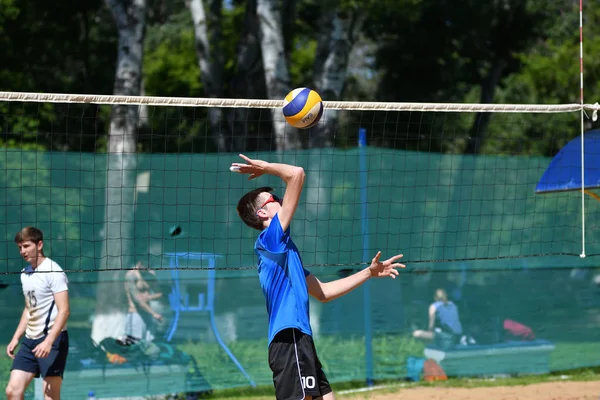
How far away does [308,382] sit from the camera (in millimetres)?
4766

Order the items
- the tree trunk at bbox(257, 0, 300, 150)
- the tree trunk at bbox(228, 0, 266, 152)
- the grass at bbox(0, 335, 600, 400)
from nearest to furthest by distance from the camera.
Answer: the grass at bbox(0, 335, 600, 400) → the tree trunk at bbox(257, 0, 300, 150) → the tree trunk at bbox(228, 0, 266, 152)

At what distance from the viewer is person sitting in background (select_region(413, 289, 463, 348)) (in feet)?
29.5

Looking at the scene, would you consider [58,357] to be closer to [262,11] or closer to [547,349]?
[547,349]

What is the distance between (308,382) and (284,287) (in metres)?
0.56

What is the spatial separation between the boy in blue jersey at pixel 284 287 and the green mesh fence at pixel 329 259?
3135mm

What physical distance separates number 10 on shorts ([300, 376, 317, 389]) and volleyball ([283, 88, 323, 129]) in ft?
5.47

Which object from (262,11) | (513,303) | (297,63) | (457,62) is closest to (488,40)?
(457,62)

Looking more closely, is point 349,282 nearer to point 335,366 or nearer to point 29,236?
point 29,236

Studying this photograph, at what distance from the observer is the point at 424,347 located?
29.7 ft

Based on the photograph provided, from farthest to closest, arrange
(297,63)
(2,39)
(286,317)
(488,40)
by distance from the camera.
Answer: (297,63) → (488,40) → (2,39) → (286,317)

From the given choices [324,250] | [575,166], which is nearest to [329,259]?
[324,250]

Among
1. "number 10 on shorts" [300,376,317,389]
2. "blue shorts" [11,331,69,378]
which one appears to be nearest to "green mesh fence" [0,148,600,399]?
"blue shorts" [11,331,69,378]

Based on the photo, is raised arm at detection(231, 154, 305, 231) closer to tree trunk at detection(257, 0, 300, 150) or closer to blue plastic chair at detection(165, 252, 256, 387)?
blue plastic chair at detection(165, 252, 256, 387)

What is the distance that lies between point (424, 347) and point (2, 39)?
16.2 m
